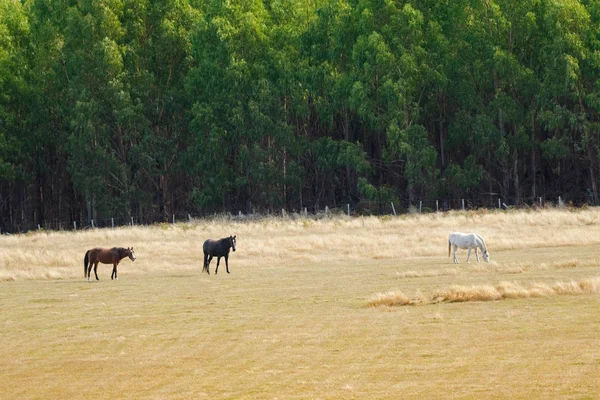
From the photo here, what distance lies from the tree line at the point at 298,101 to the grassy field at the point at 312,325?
25897 mm

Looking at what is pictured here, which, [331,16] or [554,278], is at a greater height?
[331,16]

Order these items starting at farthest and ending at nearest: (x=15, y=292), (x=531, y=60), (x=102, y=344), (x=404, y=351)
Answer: (x=531, y=60)
(x=15, y=292)
(x=102, y=344)
(x=404, y=351)

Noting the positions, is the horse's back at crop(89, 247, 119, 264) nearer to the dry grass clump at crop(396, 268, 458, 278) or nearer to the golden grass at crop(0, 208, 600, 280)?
the golden grass at crop(0, 208, 600, 280)

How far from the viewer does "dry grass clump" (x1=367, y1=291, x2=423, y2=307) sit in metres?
25.7

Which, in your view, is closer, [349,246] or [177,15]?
[349,246]

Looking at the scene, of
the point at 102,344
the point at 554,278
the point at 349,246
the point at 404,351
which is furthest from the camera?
the point at 349,246

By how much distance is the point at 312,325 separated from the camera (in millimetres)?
22688

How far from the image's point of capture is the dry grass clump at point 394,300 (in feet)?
84.4

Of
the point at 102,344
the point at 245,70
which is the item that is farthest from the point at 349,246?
the point at 245,70

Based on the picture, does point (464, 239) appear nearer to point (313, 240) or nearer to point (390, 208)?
point (313, 240)

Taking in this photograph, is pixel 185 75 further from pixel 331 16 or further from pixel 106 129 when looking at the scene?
pixel 331 16

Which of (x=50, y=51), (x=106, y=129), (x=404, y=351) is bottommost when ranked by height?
(x=404, y=351)

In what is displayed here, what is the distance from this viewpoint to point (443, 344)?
19.3 meters

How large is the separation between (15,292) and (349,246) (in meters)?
17.0
